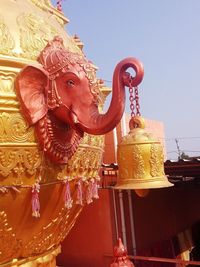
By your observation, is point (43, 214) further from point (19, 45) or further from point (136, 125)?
point (19, 45)

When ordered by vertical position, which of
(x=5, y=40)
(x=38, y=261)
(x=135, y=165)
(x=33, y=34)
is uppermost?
(x=33, y=34)

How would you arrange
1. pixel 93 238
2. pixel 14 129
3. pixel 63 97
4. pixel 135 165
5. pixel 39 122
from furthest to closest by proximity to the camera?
1. pixel 93 238
2. pixel 135 165
3. pixel 63 97
4. pixel 39 122
5. pixel 14 129

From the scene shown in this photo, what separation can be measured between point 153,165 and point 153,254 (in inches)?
190

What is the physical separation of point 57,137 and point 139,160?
73cm

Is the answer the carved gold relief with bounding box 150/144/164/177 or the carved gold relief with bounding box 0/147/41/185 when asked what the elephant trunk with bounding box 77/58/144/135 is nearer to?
the carved gold relief with bounding box 0/147/41/185

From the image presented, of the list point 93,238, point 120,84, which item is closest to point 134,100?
point 120,84

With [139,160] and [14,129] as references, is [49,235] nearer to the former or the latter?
[139,160]

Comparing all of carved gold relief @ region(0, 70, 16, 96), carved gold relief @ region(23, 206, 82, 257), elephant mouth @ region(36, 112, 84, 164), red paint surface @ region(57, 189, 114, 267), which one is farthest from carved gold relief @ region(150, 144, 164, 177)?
red paint surface @ region(57, 189, 114, 267)

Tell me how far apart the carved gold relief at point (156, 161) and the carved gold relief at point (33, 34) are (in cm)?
119

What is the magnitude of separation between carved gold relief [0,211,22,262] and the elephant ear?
2.25ft

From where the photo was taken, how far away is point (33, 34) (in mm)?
2824

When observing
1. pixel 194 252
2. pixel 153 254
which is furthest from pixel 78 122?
pixel 194 252

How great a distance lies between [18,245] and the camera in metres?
2.89

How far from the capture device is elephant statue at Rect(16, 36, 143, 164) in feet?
8.54
